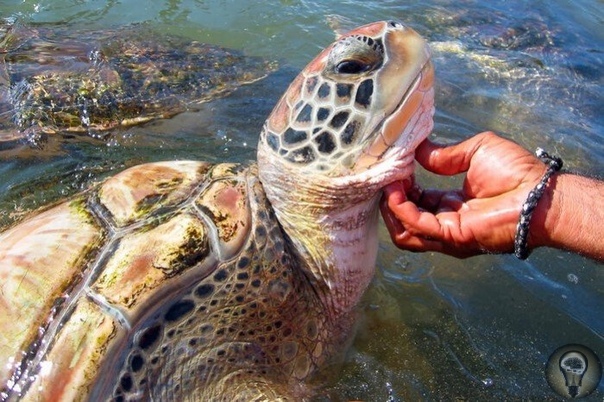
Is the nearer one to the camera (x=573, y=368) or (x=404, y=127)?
(x=404, y=127)

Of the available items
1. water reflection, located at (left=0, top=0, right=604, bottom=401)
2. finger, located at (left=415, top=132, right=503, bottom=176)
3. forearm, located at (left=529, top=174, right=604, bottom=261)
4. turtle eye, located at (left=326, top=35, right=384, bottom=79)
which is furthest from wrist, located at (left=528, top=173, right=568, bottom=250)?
water reflection, located at (left=0, top=0, right=604, bottom=401)

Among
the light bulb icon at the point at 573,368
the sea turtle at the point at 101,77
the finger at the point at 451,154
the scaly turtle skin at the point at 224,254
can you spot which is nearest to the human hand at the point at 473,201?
the finger at the point at 451,154

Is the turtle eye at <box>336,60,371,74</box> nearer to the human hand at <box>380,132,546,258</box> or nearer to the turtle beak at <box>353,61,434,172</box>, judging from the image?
the turtle beak at <box>353,61,434,172</box>

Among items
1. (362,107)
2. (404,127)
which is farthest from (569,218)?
(362,107)

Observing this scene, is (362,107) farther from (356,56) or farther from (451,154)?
(451,154)

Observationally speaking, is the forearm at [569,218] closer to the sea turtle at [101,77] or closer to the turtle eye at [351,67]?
the turtle eye at [351,67]

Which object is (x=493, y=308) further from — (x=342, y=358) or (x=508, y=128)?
(x=508, y=128)
